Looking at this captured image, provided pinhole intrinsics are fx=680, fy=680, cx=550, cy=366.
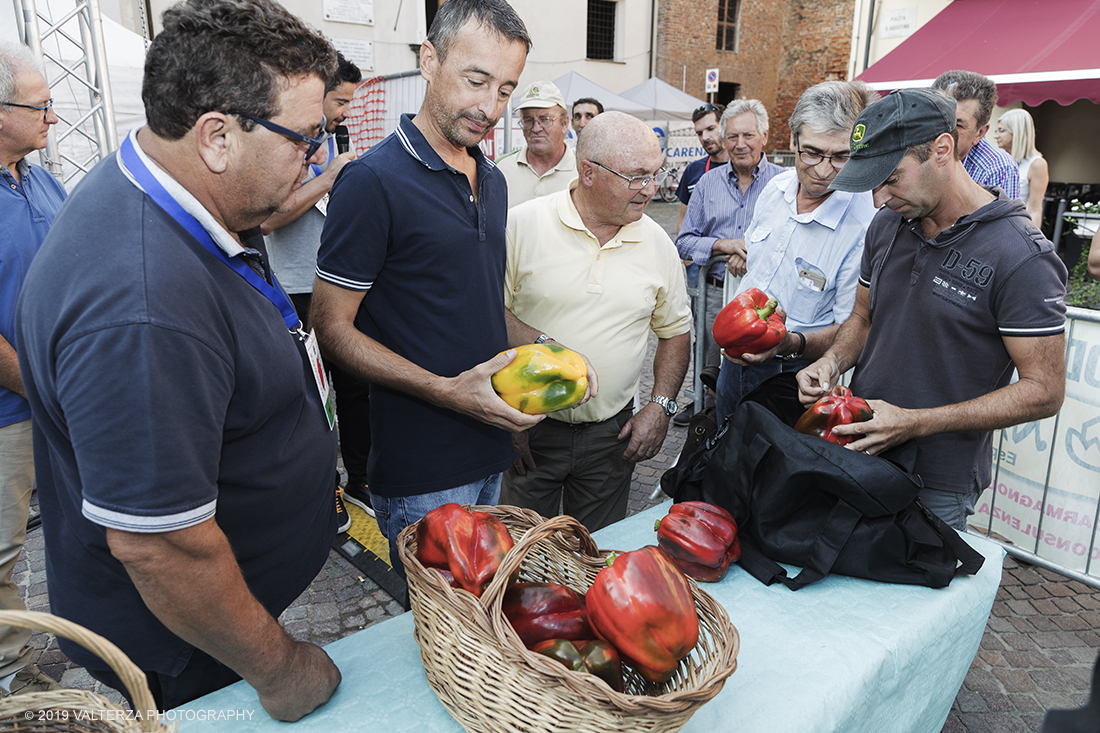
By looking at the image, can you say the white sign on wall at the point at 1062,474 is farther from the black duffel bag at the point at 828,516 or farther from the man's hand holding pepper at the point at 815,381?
the black duffel bag at the point at 828,516

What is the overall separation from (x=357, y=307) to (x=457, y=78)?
0.75 m

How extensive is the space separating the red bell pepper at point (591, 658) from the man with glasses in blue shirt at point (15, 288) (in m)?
2.46

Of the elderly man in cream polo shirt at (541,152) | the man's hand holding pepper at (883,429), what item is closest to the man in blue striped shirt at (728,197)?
the elderly man in cream polo shirt at (541,152)

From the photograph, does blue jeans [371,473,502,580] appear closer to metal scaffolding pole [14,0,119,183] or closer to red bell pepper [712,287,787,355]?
red bell pepper [712,287,787,355]

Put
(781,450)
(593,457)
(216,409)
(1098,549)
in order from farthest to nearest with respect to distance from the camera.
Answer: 1. (1098,549)
2. (593,457)
3. (781,450)
4. (216,409)

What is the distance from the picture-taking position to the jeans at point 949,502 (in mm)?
2314

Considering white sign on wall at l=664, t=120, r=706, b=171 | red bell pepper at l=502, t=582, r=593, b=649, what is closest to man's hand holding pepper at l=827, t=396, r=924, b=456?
red bell pepper at l=502, t=582, r=593, b=649

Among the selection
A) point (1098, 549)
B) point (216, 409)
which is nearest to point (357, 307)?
point (216, 409)

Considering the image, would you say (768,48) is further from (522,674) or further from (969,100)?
(522,674)

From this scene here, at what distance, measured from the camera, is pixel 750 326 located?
2779mm

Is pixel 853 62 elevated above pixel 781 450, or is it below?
above

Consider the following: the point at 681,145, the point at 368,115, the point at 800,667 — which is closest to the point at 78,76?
the point at 368,115

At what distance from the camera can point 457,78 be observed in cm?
204

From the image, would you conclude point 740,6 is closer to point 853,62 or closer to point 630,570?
point 853,62
